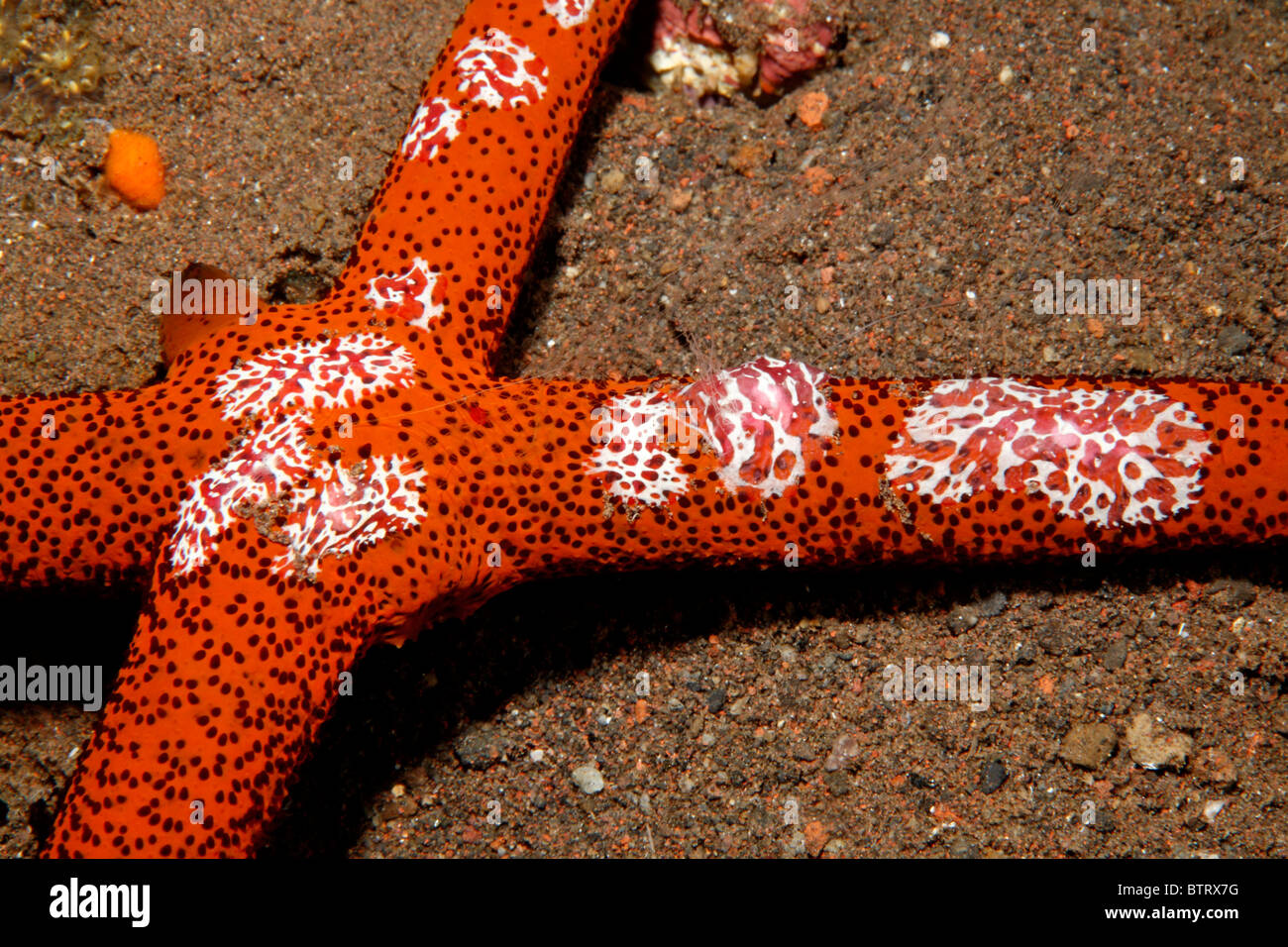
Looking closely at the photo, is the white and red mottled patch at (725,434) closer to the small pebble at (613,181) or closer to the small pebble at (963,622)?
the small pebble at (963,622)

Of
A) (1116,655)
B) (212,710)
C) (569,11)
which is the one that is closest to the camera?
(212,710)

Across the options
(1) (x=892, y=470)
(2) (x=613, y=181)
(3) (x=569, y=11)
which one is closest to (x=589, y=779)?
(1) (x=892, y=470)

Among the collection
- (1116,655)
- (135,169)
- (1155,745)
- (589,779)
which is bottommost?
(589,779)

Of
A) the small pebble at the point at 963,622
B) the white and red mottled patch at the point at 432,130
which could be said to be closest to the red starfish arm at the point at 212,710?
the white and red mottled patch at the point at 432,130

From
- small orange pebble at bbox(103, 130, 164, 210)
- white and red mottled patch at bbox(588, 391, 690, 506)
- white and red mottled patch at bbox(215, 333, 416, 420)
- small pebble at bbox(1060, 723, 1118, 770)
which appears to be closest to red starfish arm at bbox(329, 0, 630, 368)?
white and red mottled patch at bbox(215, 333, 416, 420)

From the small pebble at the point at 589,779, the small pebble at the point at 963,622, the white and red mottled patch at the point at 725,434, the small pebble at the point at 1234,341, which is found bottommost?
the small pebble at the point at 589,779

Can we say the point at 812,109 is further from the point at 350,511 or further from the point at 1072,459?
the point at 350,511
